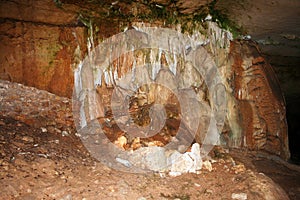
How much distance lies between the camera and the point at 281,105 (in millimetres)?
6949

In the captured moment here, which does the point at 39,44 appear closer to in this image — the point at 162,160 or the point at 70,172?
the point at 70,172

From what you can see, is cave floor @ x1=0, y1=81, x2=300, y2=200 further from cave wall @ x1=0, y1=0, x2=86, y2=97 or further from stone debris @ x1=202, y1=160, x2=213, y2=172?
cave wall @ x1=0, y1=0, x2=86, y2=97

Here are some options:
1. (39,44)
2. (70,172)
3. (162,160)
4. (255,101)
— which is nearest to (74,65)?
(39,44)

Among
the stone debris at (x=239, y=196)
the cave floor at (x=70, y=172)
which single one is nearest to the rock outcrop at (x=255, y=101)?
the cave floor at (x=70, y=172)

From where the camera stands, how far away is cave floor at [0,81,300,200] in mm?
3451

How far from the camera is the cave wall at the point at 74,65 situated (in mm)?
5281

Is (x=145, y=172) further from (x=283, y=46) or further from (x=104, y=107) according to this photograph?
(x=283, y=46)

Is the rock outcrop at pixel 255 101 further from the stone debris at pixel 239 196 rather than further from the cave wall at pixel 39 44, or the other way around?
the cave wall at pixel 39 44

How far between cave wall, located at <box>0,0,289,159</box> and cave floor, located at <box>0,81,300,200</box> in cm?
43

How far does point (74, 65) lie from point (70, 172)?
8.63ft

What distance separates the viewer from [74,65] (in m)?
5.76

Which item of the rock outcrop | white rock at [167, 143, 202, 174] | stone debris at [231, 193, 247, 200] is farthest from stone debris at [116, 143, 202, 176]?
the rock outcrop

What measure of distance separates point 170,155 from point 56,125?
216 centimetres

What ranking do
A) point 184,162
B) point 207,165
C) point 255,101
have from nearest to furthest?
point 184,162, point 207,165, point 255,101
